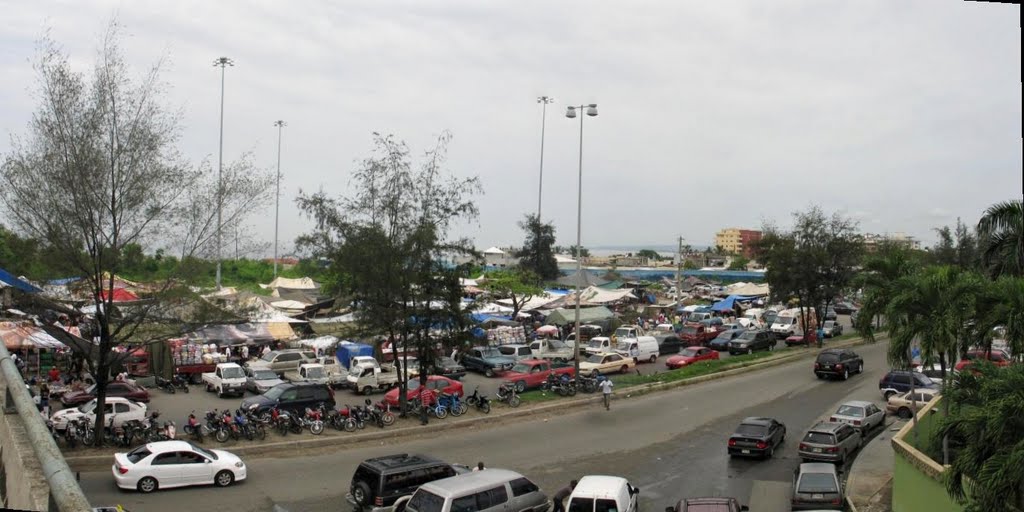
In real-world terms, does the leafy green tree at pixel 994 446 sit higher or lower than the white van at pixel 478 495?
higher

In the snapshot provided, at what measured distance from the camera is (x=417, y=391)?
2653cm

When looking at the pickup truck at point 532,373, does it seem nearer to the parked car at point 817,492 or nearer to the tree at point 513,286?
the parked car at point 817,492

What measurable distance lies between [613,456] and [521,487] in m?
7.45

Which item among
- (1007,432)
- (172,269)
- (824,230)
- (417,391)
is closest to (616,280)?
(824,230)

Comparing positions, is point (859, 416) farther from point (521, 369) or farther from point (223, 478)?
point (223, 478)

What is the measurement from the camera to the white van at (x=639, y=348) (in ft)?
127

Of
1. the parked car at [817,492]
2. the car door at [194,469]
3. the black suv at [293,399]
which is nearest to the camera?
the parked car at [817,492]

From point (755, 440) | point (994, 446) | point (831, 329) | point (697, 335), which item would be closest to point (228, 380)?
point (755, 440)

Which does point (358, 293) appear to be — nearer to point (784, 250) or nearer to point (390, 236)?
point (390, 236)

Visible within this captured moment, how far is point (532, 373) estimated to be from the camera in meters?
31.7

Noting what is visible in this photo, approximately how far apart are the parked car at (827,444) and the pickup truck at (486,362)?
55.3 feet

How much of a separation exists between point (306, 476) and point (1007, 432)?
15090 mm

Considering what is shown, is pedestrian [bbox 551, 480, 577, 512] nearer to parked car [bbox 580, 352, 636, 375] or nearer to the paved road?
the paved road

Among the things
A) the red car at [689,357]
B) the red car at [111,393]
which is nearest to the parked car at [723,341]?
the red car at [689,357]
